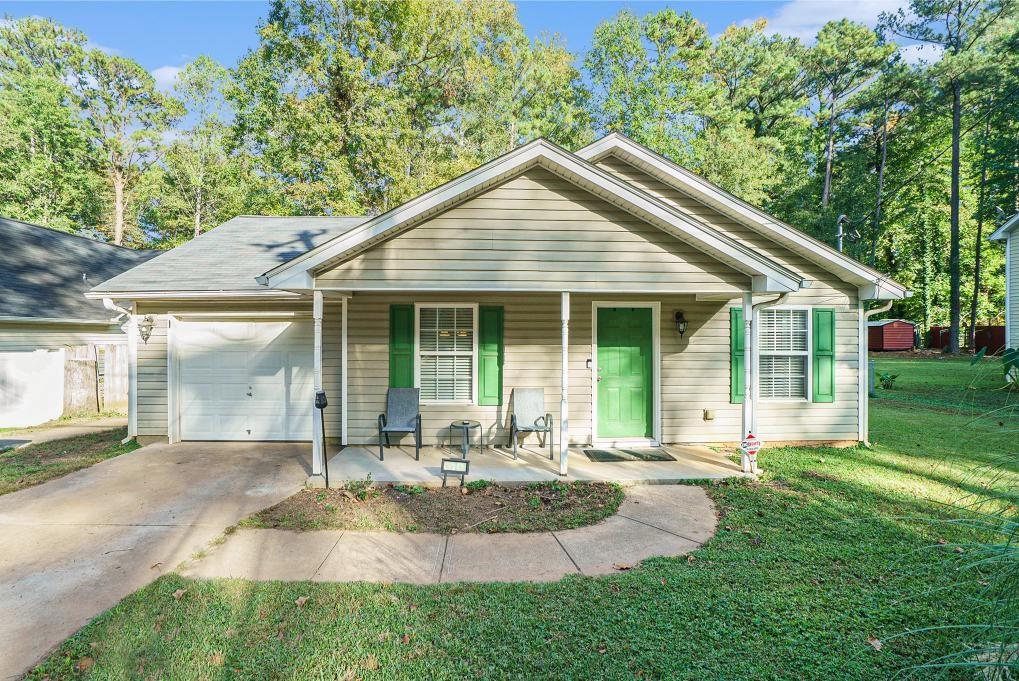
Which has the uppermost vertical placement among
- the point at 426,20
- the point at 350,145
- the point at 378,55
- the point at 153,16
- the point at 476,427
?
the point at 426,20

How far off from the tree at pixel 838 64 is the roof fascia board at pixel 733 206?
62.7 ft

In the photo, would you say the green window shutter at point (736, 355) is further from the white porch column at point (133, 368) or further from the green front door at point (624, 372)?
the white porch column at point (133, 368)

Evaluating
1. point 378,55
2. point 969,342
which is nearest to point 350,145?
point 378,55

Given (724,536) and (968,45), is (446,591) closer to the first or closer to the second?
(724,536)

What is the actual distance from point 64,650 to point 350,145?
16.6 meters

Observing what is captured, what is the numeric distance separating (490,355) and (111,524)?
4554mm

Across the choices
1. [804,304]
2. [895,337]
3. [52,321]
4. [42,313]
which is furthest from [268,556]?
[895,337]

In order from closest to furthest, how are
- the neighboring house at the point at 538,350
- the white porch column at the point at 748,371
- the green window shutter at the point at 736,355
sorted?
the white porch column at the point at 748,371, the neighboring house at the point at 538,350, the green window shutter at the point at 736,355

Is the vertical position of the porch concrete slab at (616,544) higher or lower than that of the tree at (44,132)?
lower

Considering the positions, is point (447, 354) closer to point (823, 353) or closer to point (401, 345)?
point (401, 345)

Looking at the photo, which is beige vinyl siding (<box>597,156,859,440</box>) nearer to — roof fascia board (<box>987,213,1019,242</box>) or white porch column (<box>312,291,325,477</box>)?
white porch column (<box>312,291,325,477</box>)

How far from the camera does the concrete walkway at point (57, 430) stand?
7.68 m

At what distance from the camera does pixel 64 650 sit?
272cm

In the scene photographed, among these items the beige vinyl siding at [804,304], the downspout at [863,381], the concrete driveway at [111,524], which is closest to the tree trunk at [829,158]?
the downspout at [863,381]
